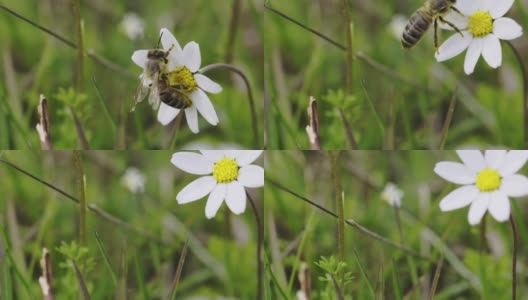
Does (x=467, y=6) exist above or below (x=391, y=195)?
above

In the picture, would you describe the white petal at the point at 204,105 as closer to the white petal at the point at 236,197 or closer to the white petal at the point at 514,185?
the white petal at the point at 236,197

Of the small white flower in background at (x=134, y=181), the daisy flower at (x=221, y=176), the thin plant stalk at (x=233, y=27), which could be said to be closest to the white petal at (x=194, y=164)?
the daisy flower at (x=221, y=176)

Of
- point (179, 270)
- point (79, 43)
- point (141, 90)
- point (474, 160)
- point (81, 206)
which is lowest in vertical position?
point (179, 270)

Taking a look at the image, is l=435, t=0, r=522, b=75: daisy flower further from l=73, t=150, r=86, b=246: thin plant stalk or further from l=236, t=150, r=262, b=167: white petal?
l=73, t=150, r=86, b=246: thin plant stalk

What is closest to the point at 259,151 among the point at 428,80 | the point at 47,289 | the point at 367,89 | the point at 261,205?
the point at 261,205

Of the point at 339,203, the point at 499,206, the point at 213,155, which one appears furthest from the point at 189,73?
the point at 499,206

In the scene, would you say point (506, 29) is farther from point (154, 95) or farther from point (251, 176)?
point (154, 95)
